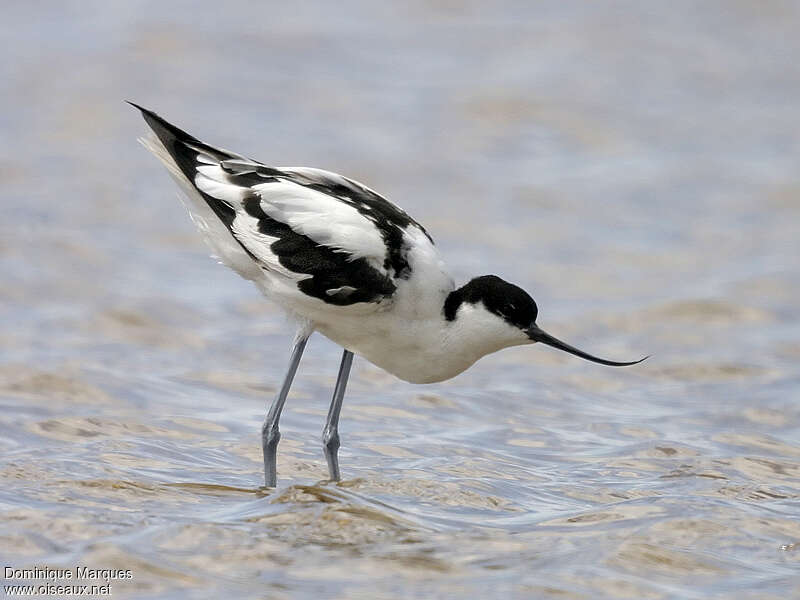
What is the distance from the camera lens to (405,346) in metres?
6.25

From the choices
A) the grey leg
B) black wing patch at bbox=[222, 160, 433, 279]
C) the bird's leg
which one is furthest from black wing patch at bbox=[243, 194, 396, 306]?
the bird's leg

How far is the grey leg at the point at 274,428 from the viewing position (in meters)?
6.47

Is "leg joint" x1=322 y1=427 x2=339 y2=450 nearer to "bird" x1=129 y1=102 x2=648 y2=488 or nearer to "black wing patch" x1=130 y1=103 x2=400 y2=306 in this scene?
"bird" x1=129 y1=102 x2=648 y2=488

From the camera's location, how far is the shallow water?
5.50 metres

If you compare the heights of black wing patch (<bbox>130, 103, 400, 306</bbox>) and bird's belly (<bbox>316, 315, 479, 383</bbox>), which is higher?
black wing patch (<bbox>130, 103, 400, 306</bbox>)

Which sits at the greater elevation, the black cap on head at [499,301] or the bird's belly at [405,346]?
the black cap on head at [499,301]

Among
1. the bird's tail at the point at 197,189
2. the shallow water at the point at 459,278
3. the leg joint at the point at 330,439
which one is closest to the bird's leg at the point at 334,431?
the leg joint at the point at 330,439

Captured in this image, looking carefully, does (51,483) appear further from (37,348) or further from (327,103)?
(327,103)

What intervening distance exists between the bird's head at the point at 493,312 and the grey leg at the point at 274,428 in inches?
31.6

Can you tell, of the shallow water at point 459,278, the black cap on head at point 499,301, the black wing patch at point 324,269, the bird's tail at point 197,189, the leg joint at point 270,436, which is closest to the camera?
the shallow water at point 459,278

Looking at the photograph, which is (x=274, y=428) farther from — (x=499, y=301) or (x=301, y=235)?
(x=499, y=301)

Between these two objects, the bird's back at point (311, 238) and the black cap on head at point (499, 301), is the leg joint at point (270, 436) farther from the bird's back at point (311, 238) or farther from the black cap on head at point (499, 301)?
the black cap on head at point (499, 301)

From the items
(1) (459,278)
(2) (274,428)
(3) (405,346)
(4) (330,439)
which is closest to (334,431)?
(4) (330,439)

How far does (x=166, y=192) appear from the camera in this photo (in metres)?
12.5
